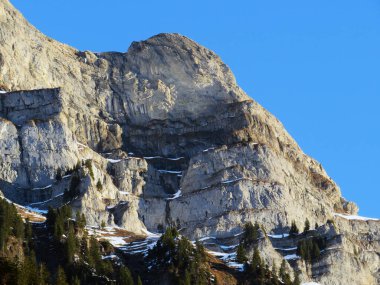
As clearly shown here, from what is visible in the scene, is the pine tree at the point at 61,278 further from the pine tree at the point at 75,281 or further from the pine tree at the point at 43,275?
the pine tree at the point at 75,281

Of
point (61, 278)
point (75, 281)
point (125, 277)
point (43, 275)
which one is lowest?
point (61, 278)

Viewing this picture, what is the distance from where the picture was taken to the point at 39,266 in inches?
7594

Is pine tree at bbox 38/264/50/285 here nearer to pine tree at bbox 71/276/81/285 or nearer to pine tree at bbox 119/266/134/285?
pine tree at bbox 71/276/81/285

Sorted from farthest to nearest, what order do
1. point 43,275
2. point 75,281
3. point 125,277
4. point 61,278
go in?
point 125,277
point 75,281
point 61,278
point 43,275

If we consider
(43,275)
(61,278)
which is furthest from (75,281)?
(43,275)

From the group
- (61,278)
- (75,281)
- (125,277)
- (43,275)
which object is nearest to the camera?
(43,275)

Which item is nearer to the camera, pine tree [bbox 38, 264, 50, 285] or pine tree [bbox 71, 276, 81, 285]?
pine tree [bbox 38, 264, 50, 285]

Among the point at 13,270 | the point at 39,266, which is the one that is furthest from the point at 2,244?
the point at 13,270

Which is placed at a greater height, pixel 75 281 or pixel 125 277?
pixel 125 277

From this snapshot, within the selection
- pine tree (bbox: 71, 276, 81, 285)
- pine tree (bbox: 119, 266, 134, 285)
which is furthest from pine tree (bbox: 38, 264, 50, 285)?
pine tree (bbox: 119, 266, 134, 285)

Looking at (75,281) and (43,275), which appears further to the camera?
(75,281)

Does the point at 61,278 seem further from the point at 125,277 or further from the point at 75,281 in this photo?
the point at 125,277

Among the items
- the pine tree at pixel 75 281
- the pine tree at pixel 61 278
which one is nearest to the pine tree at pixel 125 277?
the pine tree at pixel 75 281

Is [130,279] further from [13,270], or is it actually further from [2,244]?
[13,270]
